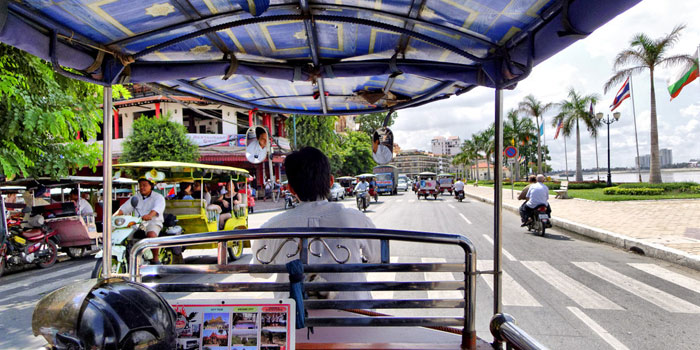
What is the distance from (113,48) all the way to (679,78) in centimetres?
1675

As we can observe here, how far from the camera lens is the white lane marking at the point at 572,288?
15.9 feet

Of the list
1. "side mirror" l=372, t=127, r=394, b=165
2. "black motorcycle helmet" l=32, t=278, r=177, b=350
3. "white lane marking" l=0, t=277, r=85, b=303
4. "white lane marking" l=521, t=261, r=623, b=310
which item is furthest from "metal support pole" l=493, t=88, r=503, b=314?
"white lane marking" l=0, t=277, r=85, b=303

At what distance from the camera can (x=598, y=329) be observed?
4.04 metres

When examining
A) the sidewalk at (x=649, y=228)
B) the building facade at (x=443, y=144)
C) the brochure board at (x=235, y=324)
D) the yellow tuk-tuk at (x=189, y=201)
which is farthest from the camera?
the building facade at (x=443, y=144)

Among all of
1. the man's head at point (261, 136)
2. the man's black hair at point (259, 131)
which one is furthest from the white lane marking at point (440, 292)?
the man's black hair at point (259, 131)

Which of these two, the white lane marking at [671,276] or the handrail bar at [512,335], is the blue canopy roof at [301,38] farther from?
the white lane marking at [671,276]

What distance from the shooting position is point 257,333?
5.38ft

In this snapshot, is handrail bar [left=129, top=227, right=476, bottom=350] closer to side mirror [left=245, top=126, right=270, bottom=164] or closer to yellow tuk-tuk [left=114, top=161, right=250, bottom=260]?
side mirror [left=245, top=126, right=270, bottom=164]

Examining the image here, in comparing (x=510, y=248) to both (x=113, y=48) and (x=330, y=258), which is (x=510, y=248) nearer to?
(x=330, y=258)

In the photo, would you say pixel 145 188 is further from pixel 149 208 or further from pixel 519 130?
pixel 519 130

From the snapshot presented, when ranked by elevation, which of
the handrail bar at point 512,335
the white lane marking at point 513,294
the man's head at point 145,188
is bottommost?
the white lane marking at point 513,294

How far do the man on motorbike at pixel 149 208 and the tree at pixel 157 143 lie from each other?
17798mm

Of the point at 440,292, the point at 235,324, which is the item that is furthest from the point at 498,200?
the point at 440,292

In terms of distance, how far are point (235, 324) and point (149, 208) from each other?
19.7 feet
